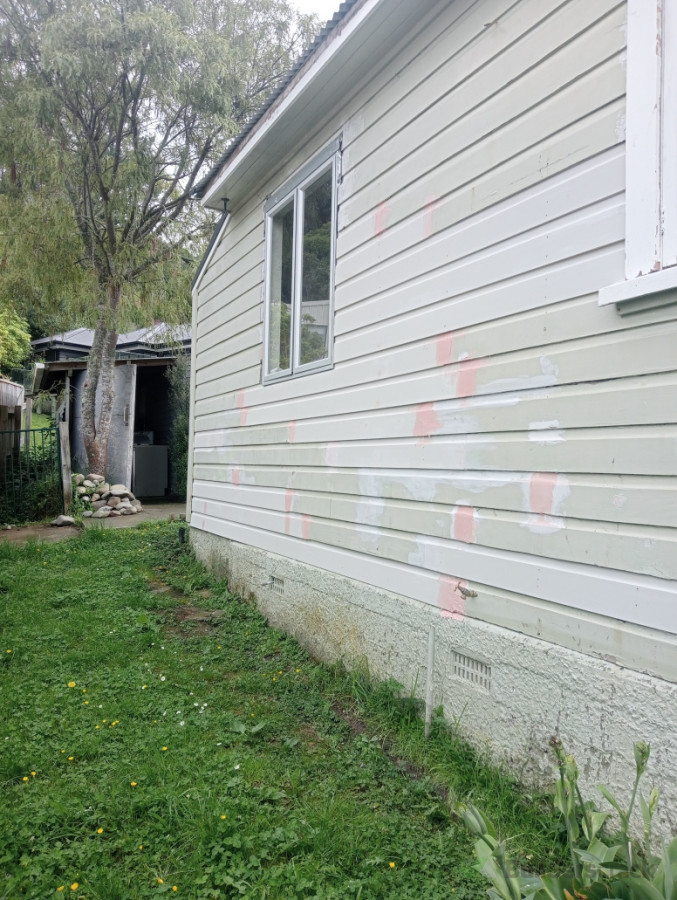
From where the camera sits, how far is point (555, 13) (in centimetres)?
279

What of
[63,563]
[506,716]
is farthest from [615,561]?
[63,563]

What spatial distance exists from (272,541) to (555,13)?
390 centimetres

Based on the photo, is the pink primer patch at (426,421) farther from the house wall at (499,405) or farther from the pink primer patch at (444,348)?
the pink primer patch at (444,348)

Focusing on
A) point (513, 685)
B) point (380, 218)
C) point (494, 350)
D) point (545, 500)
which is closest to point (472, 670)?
point (513, 685)

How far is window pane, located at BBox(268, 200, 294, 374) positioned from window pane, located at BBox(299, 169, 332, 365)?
260mm

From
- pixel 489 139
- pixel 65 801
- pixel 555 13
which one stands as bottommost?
pixel 65 801

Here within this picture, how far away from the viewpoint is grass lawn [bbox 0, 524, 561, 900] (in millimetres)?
2365

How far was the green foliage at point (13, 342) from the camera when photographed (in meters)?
27.5

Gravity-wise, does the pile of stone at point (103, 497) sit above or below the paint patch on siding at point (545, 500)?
below

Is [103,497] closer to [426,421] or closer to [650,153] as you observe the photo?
[426,421]

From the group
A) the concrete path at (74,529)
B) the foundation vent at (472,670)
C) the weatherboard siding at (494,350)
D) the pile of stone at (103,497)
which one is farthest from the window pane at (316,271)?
the pile of stone at (103,497)

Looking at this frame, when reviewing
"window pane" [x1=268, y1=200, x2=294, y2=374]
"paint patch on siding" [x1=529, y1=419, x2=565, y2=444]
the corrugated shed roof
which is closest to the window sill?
"paint patch on siding" [x1=529, y1=419, x2=565, y2=444]

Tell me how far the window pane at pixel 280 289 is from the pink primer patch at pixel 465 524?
246cm

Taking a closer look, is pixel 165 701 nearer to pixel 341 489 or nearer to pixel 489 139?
pixel 341 489
